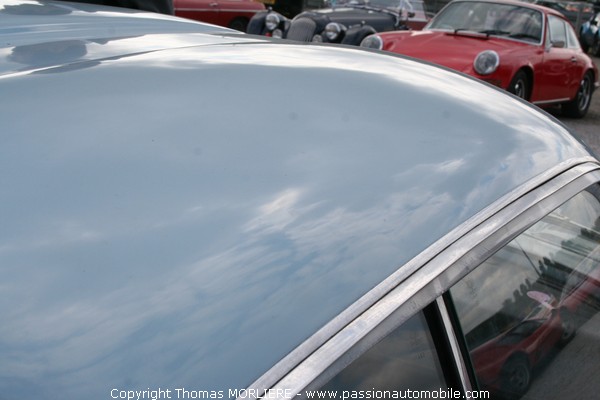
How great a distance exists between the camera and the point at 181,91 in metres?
1.27

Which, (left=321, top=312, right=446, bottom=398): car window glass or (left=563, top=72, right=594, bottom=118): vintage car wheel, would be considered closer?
(left=321, top=312, right=446, bottom=398): car window glass

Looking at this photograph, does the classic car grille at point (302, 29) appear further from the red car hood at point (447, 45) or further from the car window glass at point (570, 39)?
the car window glass at point (570, 39)

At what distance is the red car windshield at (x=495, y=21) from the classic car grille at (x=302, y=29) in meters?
1.56

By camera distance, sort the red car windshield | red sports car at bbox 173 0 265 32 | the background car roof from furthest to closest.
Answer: red sports car at bbox 173 0 265 32 → the red car windshield → the background car roof

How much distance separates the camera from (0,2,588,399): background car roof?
33.4 inches

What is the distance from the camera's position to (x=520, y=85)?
932cm

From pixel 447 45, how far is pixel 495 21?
3.49ft

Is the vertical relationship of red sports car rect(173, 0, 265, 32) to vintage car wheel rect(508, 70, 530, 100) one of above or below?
below

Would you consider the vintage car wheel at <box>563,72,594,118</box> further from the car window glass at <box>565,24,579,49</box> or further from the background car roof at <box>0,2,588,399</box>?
the background car roof at <box>0,2,588,399</box>

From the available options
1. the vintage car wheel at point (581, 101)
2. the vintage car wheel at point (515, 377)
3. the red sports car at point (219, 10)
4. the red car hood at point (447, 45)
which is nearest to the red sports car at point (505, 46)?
the red car hood at point (447, 45)

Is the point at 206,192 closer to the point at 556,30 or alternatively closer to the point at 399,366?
the point at 399,366

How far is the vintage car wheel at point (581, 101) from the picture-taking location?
36.6ft

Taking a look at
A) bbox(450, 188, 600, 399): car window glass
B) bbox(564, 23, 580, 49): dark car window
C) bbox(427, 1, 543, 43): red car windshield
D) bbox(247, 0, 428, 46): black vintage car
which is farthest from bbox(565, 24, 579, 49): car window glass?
bbox(450, 188, 600, 399): car window glass

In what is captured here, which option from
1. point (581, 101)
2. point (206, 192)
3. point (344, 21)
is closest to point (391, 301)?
point (206, 192)
